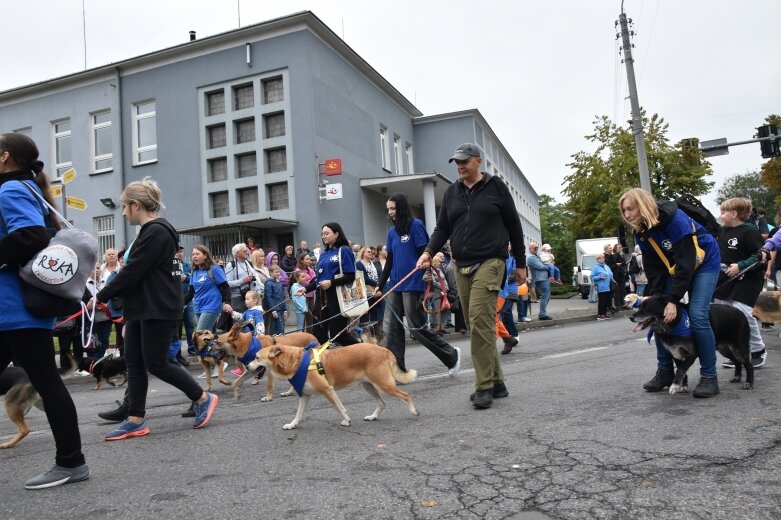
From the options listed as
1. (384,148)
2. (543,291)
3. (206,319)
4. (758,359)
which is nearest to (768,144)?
(543,291)

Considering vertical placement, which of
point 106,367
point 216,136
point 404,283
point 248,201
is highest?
point 216,136

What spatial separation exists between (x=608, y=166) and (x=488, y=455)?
131 feet

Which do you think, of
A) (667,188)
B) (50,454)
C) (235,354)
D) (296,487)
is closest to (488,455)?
(296,487)

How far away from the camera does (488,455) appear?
3902 millimetres

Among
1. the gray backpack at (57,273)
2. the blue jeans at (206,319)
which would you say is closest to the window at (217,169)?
the blue jeans at (206,319)

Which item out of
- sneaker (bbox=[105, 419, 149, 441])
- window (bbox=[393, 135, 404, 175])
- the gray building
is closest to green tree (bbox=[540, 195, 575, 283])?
window (bbox=[393, 135, 404, 175])

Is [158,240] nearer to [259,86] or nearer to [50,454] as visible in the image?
[50,454]

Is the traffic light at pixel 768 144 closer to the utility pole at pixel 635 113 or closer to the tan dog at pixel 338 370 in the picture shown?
the utility pole at pixel 635 113

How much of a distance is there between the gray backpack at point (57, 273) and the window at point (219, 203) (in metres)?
22.0

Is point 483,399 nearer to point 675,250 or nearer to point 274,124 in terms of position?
point 675,250

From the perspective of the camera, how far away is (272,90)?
24625mm

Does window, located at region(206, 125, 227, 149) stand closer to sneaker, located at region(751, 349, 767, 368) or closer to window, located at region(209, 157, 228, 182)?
window, located at region(209, 157, 228, 182)

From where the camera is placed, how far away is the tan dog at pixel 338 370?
5.02 meters

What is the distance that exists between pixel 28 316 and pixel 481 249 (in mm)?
3501
